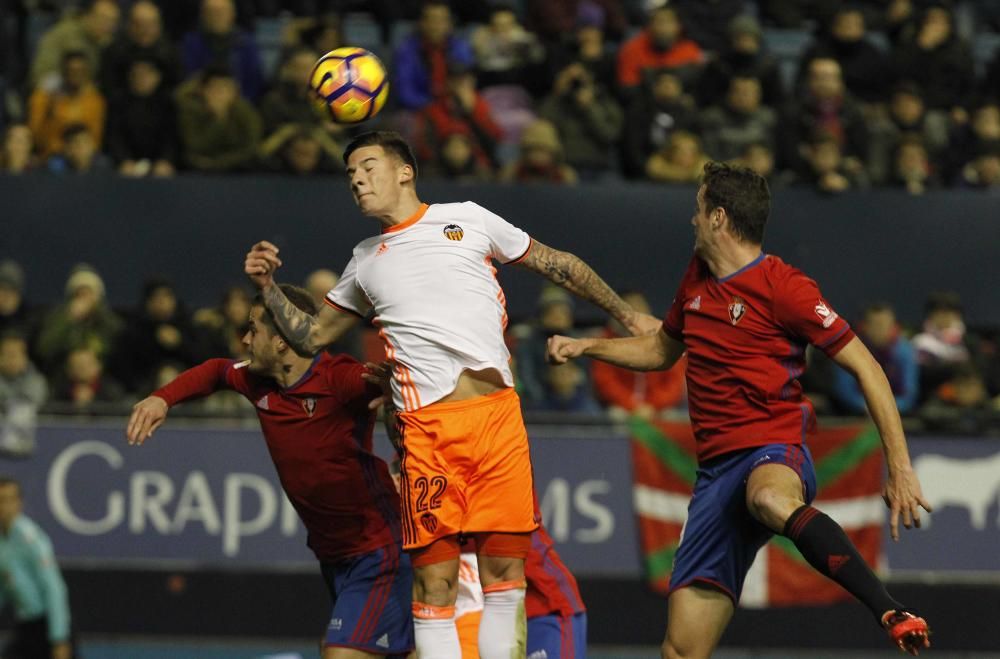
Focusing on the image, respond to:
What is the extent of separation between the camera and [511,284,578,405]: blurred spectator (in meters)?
13.6

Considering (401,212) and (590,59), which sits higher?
(590,59)

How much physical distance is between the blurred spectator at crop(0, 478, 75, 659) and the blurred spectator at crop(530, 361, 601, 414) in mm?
3753

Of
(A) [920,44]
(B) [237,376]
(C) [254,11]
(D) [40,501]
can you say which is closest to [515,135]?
(C) [254,11]

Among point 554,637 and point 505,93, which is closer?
point 554,637

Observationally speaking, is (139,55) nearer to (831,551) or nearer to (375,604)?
(375,604)

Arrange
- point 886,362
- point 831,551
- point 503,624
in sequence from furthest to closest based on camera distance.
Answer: point 886,362, point 503,624, point 831,551

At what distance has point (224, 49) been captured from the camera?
51.2ft

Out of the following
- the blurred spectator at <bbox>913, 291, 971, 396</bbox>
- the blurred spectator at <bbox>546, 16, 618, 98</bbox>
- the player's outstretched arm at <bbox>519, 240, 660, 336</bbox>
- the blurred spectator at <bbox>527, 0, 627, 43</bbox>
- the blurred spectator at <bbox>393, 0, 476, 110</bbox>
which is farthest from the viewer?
Answer: the blurred spectator at <bbox>527, 0, 627, 43</bbox>

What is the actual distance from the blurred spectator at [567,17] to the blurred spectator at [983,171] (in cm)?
348

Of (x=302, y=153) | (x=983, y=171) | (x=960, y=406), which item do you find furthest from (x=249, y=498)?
(x=983, y=171)

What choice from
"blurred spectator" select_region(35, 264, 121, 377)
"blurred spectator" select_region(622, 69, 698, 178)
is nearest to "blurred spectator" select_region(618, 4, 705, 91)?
"blurred spectator" select_region(622, 69, 698, 178)

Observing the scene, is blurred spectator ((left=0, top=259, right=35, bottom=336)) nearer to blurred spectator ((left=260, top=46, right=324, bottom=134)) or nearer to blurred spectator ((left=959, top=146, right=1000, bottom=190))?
blurred spectator ((left=260, top=46, right=324, bottom=134))

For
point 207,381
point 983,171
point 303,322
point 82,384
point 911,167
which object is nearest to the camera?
point 303,322

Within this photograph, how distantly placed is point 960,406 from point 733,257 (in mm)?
6646
